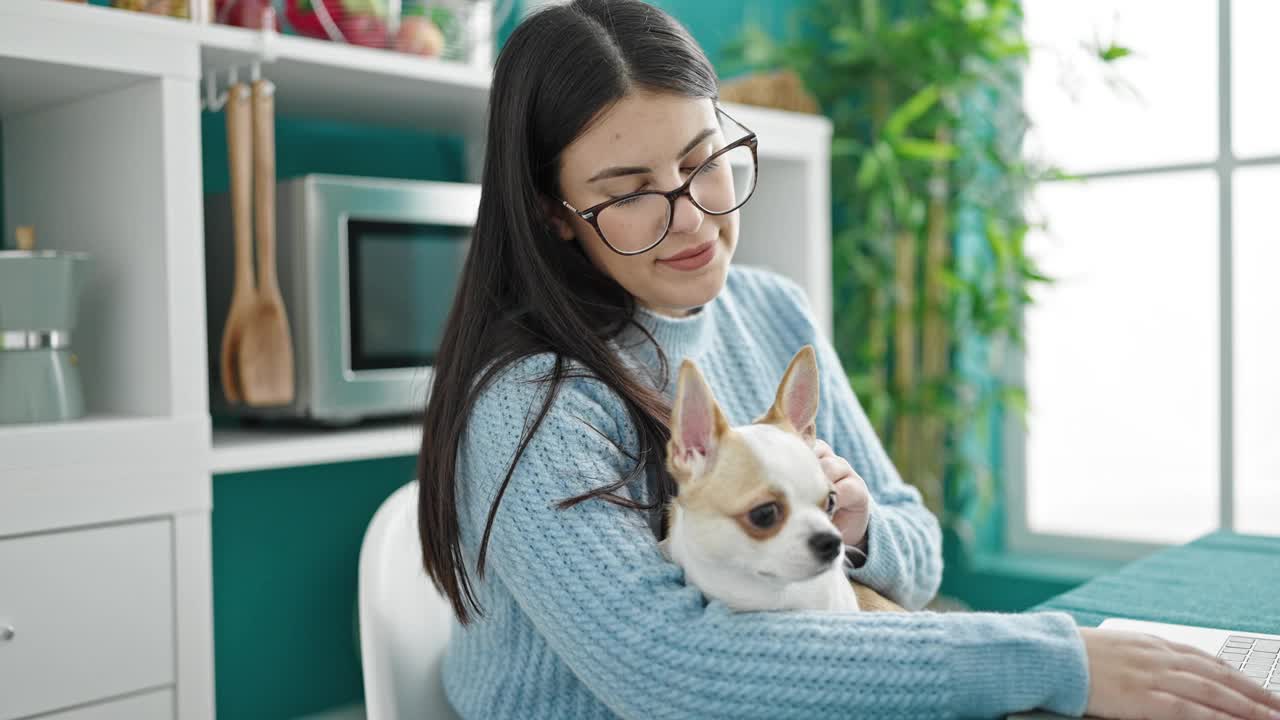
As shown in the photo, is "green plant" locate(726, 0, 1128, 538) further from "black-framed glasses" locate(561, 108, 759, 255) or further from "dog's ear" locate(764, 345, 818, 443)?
"dog's ear" locate(764, 345, 818, 443)

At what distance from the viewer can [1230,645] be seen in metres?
0.83

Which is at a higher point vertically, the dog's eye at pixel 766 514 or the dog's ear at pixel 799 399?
the dog's ear at pixel 799 399

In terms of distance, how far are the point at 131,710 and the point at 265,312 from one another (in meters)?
0.56

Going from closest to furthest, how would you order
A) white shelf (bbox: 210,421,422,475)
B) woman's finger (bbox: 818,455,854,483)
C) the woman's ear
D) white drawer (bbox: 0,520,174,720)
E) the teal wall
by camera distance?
woman's finger (bbox: 818,455,854,483), the woman's ear, white drawer (bbox: 0,520,174,720), white shelf (bbox: 210,421,422,475), the teal wall

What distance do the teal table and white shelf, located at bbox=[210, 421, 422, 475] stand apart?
993 millimetres

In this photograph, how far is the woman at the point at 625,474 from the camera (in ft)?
2.44

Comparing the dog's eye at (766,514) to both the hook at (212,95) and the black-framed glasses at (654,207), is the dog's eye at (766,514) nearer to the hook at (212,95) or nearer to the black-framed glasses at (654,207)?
the black-framed glasses at (654,207)

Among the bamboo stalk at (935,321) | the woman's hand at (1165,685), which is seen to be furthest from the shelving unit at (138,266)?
the bamboo stalk at (935,321)

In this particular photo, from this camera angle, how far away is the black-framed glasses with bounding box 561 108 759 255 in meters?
0.95

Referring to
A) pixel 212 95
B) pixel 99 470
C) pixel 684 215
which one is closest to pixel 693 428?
pixel 684 215

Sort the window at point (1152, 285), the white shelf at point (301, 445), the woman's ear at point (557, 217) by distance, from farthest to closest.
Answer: the window at point (1152, 285) < the white shelf at point (301, 445) < the woman's ear at point (557, 217)

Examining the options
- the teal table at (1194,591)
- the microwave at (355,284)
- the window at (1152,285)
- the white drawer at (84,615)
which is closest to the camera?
the teal table at (1194,591)

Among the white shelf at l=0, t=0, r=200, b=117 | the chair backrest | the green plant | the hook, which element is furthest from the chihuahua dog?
the green plant

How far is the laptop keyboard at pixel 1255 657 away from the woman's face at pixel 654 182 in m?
0.49
